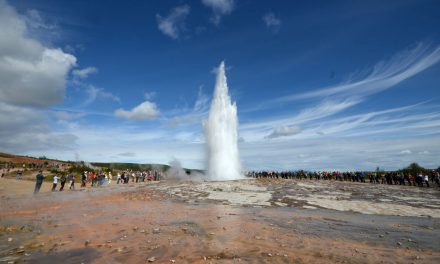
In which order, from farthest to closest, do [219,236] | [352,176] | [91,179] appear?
[352,176], [91,179], [219,236]

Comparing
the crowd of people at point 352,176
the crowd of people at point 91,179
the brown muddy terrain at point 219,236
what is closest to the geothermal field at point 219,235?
the brown muddy terrain at point 219,236

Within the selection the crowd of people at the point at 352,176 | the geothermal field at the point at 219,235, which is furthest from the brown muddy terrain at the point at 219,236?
the crowd of people at the point at 352,176

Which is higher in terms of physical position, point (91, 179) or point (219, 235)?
point (91, 179)

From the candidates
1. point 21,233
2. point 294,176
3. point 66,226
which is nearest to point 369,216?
point 66,226

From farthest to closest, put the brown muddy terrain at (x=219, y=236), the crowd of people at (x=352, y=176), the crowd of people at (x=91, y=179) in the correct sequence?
the crowd of people at (x=352, y=176) < the crowd of people at (x=91, y=179) < the brown muddy terrain at (x=219, y=236)

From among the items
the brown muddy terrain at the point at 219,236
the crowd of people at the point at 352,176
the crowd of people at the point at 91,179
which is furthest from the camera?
the crowd of people at the point at 352,176

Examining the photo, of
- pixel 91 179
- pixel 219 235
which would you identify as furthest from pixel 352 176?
pixel 219 235

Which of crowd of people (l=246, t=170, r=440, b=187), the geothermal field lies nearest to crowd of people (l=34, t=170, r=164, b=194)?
the geothermal field

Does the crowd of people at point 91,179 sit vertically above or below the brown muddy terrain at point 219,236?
above

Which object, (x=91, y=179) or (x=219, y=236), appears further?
(x=91, y=179)

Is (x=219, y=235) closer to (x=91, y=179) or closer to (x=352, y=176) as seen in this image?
(x=91, y=179)

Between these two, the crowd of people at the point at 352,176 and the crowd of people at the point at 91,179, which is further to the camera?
the crowd of people at the point at 352,176

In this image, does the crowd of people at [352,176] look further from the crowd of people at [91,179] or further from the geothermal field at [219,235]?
the geothermal field at [219,235]

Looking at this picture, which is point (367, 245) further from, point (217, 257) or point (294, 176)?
point (294, 176)
